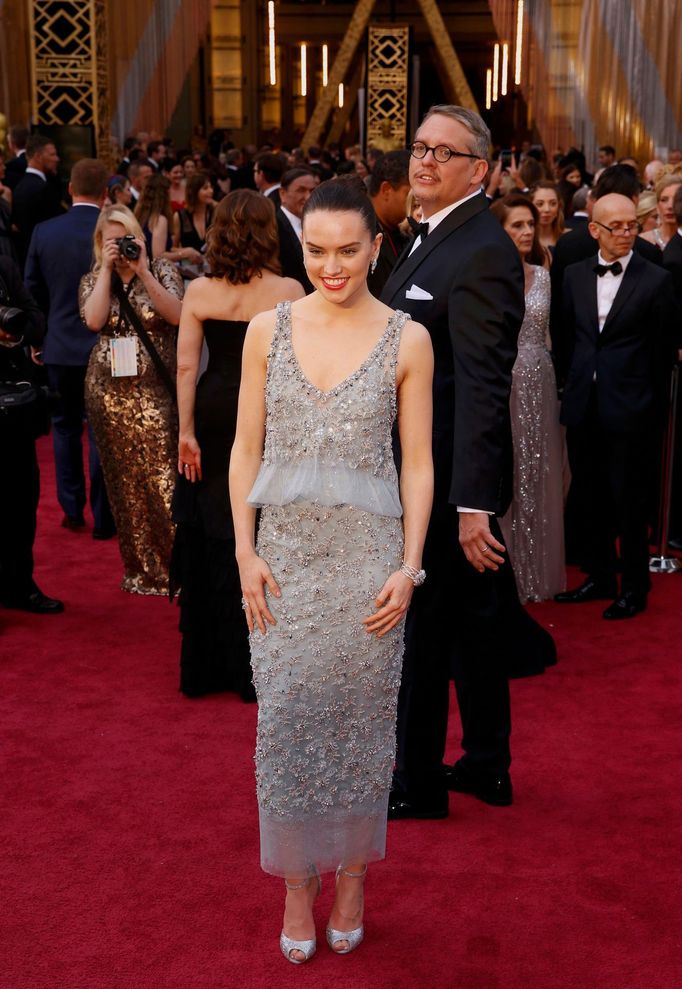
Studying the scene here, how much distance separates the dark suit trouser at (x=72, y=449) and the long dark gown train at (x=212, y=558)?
1933mm

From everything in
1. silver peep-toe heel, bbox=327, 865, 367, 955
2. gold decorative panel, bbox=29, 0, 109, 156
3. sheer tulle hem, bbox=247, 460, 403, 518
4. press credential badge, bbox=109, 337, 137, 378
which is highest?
gold decorative panel, bbox=29, 0, 109, 156

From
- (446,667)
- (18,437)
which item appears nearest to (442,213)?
(446,667)

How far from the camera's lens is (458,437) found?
2.75m

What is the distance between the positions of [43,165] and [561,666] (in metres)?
5.62

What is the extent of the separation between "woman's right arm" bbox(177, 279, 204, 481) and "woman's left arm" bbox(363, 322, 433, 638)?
1.70 m

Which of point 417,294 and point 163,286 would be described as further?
point 163,286

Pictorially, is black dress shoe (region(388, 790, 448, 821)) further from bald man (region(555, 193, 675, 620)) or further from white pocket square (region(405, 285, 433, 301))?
bald man (region(555, 193, 675, 620))

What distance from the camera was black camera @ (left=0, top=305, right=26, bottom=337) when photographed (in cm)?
411

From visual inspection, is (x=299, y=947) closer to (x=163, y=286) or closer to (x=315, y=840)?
(x=315, y=840)

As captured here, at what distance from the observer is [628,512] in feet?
15.6

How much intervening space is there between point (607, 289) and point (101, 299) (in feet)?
6.51

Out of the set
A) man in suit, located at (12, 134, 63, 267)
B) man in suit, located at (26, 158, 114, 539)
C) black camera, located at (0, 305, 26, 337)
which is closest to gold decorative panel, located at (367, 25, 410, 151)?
man in suit, located at (12, 134, 63, 267)

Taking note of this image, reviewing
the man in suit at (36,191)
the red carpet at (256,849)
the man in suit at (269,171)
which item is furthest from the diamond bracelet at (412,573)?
the man in suit at (36,191)

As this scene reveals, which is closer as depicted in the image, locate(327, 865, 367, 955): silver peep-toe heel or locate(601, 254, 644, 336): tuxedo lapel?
locate(327, 865, 367, 955): silver peep-toe heel
